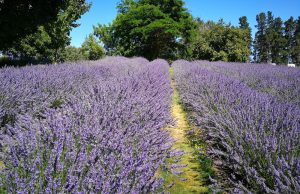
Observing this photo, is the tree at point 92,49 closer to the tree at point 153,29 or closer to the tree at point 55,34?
the tree at point 153,29

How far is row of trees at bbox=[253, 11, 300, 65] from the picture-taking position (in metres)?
62.1

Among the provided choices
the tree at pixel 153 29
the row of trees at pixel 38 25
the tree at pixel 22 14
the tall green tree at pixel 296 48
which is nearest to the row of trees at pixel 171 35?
the tree at pixel 153 29

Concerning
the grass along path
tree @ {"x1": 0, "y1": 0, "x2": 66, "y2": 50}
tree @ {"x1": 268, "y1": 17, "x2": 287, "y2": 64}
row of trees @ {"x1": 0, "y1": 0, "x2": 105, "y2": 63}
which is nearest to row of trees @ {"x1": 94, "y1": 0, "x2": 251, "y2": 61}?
row of trees @ {"x1": 0, "y1": 0, "x2": 105, "y2": 63}

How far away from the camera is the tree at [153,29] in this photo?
25562 mm

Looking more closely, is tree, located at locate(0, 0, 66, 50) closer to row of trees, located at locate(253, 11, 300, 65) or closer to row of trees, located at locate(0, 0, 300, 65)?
row of trees, located at locate(0, 0, 300, 65)

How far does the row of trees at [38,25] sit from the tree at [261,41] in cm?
4972

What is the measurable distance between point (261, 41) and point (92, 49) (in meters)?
39.0

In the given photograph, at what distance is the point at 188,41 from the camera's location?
28.0 meters

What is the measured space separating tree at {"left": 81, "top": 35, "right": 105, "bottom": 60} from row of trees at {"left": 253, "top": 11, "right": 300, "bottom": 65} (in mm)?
36728

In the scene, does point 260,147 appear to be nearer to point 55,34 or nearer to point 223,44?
point 55,34

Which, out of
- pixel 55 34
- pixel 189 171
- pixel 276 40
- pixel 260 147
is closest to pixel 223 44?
pixel 55 34

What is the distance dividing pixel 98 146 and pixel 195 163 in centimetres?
168

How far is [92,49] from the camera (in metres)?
44.9

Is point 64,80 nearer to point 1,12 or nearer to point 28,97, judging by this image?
point 28,97
